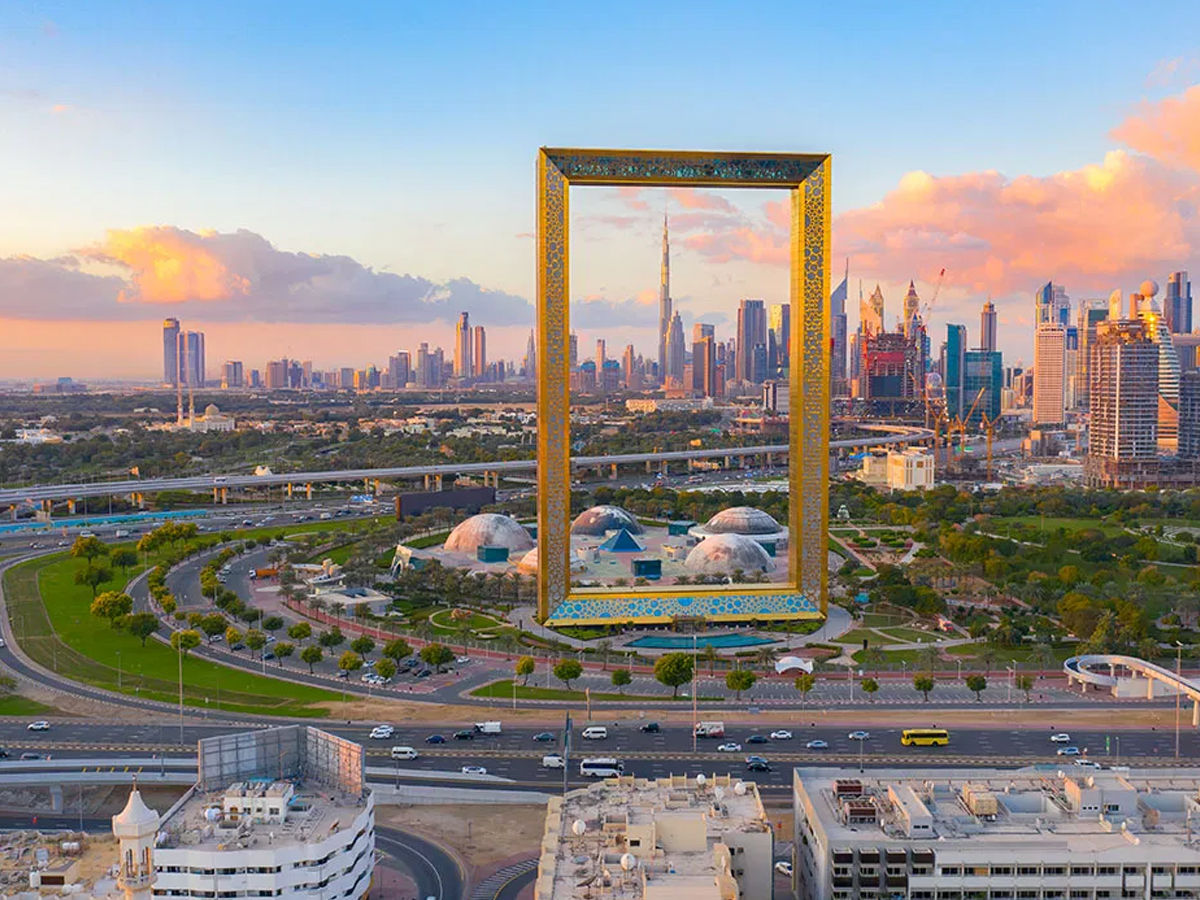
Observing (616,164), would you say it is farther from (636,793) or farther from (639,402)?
(639,402)

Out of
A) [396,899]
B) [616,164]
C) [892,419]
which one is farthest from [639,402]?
[396,899]

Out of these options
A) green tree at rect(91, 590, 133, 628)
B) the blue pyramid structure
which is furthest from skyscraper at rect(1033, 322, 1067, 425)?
green tree at rect(91, 590, 133, 628)

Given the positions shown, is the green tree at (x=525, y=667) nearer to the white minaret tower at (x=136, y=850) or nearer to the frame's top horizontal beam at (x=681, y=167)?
the frame's top horizontal beam at (x=681, y=167)

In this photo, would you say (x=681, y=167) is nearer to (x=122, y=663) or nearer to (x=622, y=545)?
(x=622, y=545)

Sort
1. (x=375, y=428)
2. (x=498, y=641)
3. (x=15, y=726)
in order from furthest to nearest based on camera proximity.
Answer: (x=375, y=428)
(x=498, y=641)
(x=15, y=726)

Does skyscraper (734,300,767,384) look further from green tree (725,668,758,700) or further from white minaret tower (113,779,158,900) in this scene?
white minaret tower (113,779,158,900)

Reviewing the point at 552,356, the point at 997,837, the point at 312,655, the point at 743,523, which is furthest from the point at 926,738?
the point at 743,523
